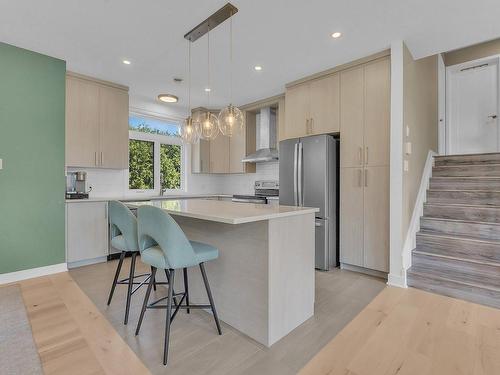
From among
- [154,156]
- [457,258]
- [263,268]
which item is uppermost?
[154,156]

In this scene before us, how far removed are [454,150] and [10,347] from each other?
20.7 feet

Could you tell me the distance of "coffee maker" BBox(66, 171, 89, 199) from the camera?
3682 mm

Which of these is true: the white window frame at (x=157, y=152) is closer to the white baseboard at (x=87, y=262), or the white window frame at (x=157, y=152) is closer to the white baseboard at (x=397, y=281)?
the white baseboard at (x=87, y=262)

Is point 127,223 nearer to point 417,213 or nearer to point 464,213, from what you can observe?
point 417,213

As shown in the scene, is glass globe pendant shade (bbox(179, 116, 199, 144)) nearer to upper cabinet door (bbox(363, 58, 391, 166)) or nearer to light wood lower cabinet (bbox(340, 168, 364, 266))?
light wood lower cabinet (bbox(340, 168, 364, 266))

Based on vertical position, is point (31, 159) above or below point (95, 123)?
below

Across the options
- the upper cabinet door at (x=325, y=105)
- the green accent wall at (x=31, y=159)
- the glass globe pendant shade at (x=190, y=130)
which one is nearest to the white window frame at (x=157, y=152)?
the green accent wall at (x=31, y=159)

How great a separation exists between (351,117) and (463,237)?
1.88m

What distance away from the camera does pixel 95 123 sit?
12.5 ft

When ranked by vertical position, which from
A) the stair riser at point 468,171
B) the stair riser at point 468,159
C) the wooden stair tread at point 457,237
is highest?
the stair riser at point 468,159

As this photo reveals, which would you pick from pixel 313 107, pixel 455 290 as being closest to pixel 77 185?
pixel 313 107

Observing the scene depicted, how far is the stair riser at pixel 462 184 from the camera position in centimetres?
347

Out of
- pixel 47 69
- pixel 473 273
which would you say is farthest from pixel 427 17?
pixel 47 69

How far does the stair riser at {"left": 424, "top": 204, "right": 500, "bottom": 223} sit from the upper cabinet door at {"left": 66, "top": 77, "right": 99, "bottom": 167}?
469cm
